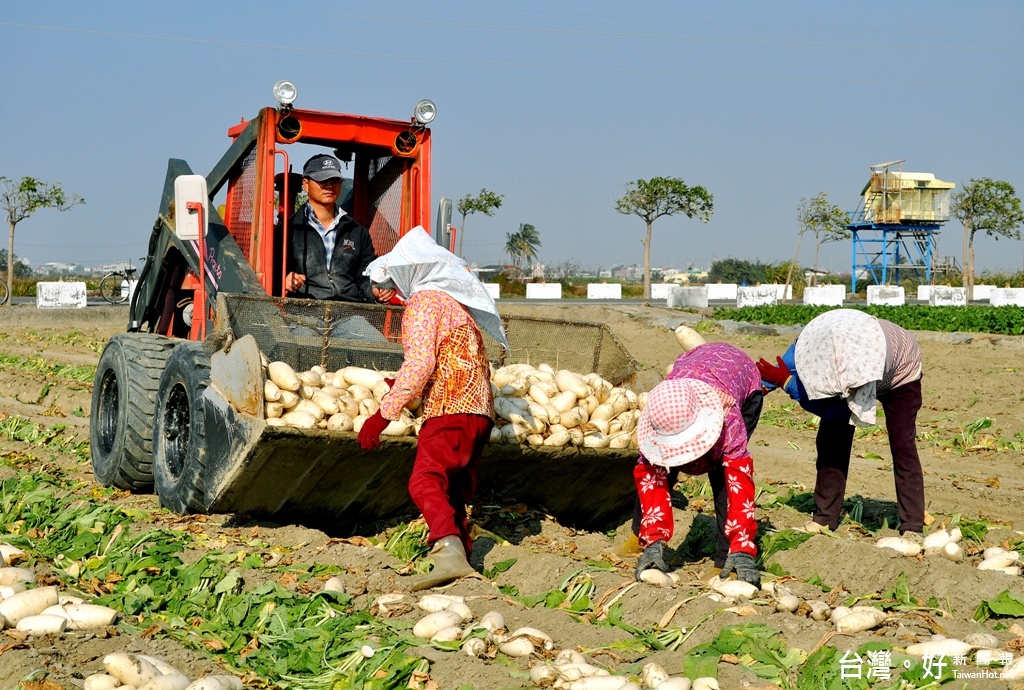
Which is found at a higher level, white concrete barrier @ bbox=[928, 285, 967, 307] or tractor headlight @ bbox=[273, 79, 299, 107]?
tractor headlight @ bbox=[273, 79, 299, 107]

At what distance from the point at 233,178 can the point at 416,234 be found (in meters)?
2.44

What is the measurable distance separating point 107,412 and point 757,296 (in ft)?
91.9

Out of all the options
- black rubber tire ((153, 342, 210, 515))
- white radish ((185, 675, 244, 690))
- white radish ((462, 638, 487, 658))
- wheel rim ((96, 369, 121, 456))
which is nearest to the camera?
white radish ((185, 675, 244, 690))

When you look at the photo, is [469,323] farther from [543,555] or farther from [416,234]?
[543,555]

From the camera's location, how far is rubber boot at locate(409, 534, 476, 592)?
497 centimetres

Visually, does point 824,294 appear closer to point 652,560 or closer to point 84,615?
point 652,560

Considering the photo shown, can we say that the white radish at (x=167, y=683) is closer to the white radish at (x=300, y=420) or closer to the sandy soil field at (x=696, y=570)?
the sandy soil field at (x=696, y=570)

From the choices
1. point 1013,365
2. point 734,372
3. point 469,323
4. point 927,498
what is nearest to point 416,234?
point 469,323

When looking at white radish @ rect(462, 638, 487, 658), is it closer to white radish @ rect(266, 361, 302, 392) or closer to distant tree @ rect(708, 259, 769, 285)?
white radish @ rect(266, 361, 302, 392)

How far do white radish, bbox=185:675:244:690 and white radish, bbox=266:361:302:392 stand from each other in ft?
6.14

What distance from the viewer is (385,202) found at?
7.64 m

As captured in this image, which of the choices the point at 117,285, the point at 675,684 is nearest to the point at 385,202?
the point at 675,684

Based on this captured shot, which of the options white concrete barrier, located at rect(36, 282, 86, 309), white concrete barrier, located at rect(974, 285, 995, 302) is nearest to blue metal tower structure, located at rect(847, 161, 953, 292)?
white concrete barrier, located at rect(974, 285, 995, 302)

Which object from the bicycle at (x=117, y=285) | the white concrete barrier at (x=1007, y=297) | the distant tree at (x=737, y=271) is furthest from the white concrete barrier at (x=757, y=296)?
the distant tree at (x=737, y=271)
